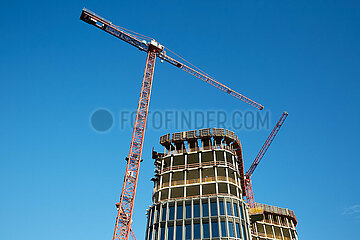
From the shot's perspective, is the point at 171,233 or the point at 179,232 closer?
the point at 179,232

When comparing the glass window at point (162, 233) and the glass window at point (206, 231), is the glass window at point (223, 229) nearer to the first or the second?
the glass window at point (206, 231)

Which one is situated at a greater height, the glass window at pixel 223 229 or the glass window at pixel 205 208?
the glass window at pixel 205 208

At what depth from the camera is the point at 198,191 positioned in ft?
224

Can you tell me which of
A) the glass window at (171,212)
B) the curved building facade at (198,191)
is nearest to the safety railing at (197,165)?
the curved building facade at (198,191)

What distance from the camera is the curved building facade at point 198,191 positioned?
6244 centimetres

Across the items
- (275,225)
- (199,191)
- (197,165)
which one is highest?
(197,165)

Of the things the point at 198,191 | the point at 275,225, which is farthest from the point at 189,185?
the point at 275,225

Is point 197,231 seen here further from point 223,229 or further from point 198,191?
point 198,191

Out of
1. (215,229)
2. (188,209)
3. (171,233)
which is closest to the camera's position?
(215,229)

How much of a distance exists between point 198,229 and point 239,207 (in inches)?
408

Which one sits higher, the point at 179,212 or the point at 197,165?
the point at 197,165

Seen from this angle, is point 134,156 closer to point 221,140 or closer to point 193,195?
point 193,195

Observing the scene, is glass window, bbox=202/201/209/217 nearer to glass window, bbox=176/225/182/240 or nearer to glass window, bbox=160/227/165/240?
glass window, bbox=176/225/182/240

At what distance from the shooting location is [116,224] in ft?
198
